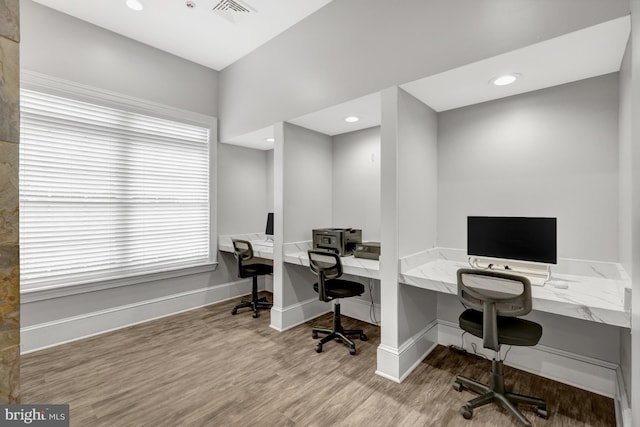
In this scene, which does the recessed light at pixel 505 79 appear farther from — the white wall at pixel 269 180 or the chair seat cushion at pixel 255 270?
the white wall at pixel 269 180

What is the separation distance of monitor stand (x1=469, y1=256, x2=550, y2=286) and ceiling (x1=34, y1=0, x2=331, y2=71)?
2.79 metres

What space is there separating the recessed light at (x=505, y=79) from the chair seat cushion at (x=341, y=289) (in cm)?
213

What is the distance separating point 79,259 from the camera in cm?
313

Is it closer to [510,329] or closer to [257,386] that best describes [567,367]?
[510,329]

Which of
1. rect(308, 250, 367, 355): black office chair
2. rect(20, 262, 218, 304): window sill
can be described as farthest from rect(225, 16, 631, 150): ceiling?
rect(20, 262, 218, 304): window sill

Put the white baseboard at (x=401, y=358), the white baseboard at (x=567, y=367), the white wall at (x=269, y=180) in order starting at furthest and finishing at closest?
1. the white wall at (x=269, y=180)
2. the white baseboard at (x=401, y=358)
3. the white baseboard at (x=567, y=367)

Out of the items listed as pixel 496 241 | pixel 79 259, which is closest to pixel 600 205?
pixel 496 241

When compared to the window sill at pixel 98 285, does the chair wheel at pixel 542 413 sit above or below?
below

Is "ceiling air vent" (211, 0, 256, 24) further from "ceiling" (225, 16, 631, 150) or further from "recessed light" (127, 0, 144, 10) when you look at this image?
"ceiling" (225, 16, 631, 150)

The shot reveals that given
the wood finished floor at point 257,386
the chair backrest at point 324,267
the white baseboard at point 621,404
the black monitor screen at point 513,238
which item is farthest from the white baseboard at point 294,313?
the white baseboard at point 621,404

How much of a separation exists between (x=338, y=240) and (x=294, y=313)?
106cm

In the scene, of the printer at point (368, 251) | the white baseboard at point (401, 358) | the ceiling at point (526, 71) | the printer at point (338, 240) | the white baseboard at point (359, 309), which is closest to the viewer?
the ceiling at point (526, 71)

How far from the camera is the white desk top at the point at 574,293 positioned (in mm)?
1668

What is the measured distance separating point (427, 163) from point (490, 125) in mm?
637
